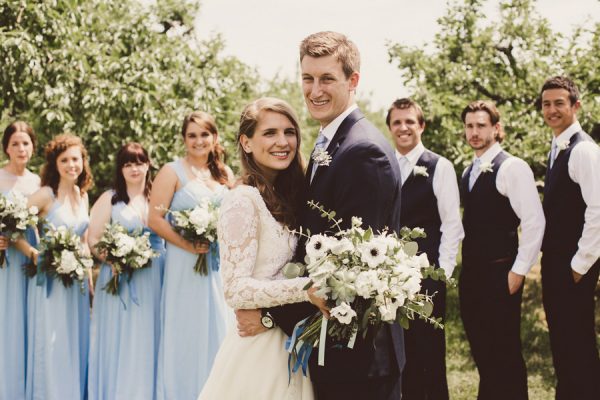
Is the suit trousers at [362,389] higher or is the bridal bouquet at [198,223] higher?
the bridal bouquet at [198,223]

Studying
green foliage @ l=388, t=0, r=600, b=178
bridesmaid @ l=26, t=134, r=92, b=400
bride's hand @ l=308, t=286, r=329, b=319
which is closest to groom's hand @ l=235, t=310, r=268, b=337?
bride's hand @ l=308, t=286, r=329, b=319

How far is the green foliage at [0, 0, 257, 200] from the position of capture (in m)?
6.90

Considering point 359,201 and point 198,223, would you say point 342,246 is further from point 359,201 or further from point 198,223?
point 198,223

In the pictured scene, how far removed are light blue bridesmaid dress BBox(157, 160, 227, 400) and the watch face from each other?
8.91 ft

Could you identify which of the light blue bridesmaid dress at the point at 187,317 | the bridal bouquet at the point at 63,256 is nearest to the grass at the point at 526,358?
the light blue bridesmaid dress at the point at 187,317

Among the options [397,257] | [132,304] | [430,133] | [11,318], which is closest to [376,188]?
[397,257]

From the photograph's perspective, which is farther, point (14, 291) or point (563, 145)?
point (14, 291)

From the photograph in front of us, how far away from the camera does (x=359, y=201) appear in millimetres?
2732

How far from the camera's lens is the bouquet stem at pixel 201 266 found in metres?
5.67

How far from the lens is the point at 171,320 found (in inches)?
225

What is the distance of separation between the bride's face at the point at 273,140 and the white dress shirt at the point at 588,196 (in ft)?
9.30

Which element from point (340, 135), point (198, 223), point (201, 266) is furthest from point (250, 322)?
point (201, 266)

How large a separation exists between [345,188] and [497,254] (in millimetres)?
2969

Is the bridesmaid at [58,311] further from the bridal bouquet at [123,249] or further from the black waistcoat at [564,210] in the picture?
the black waistcoat at [564,210]
